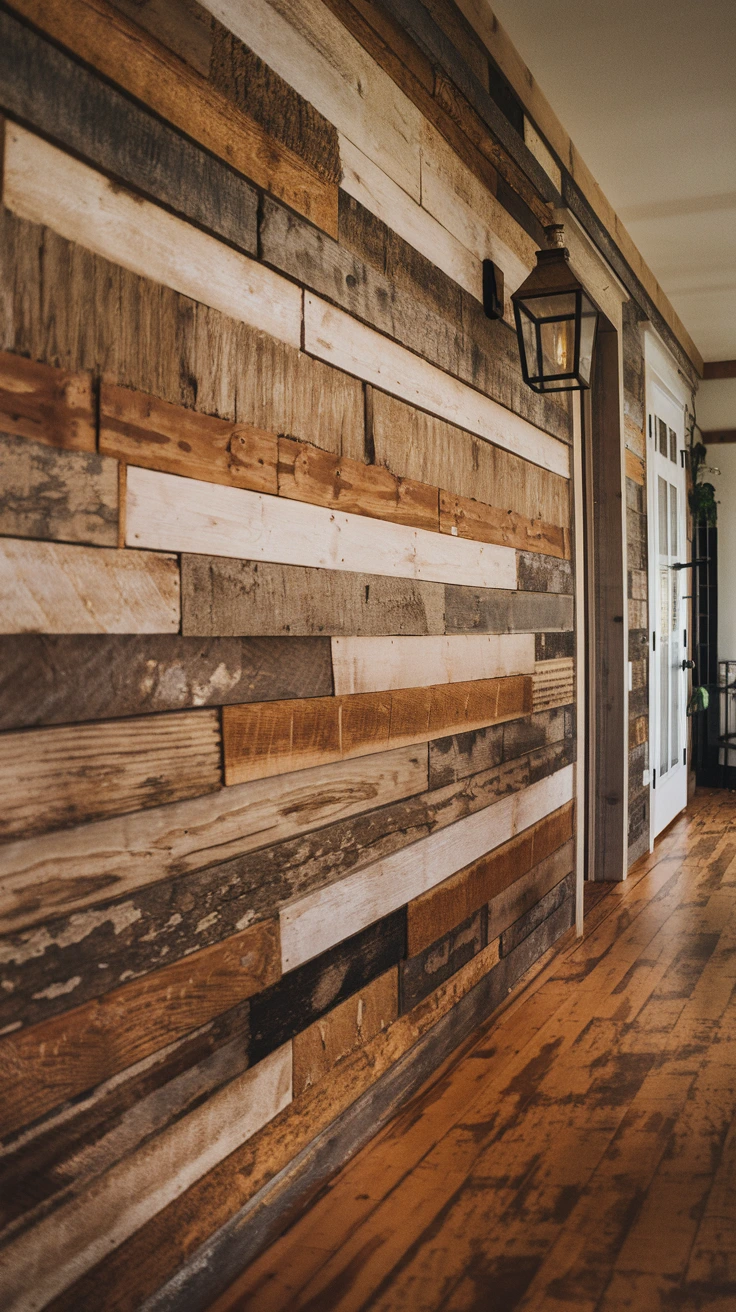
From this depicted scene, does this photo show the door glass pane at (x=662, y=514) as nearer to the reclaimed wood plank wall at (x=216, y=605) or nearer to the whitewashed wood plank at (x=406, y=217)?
the whitewashed wood plank at (x=406, y=217)

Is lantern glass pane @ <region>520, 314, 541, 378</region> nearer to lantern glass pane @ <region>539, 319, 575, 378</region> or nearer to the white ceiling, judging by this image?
lantern glass pane @ <region>539, 319, 575, 378</region>

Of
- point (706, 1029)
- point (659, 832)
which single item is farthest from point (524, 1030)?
point (659, 832)

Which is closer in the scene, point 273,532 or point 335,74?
point 273,532

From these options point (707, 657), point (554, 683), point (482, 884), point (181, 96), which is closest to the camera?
point (181, 96)

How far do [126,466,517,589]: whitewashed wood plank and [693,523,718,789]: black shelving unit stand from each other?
4838 mm

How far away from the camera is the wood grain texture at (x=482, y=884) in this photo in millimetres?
2305

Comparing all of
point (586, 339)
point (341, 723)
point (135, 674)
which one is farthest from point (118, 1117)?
point (586, 339)

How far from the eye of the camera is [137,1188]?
1.39 meters

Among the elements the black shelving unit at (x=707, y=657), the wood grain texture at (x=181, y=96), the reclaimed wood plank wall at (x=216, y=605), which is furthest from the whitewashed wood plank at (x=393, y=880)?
the black shelving unit at (x=707, y=657)

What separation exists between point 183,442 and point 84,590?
320mm

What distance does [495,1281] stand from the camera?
5.31ft

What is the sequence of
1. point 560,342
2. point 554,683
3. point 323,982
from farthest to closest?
1. point 554,683
2. point 560,342
3. point 323,982

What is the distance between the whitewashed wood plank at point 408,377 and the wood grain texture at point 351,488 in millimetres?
193

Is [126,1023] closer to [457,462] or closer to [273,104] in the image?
[273,104]
